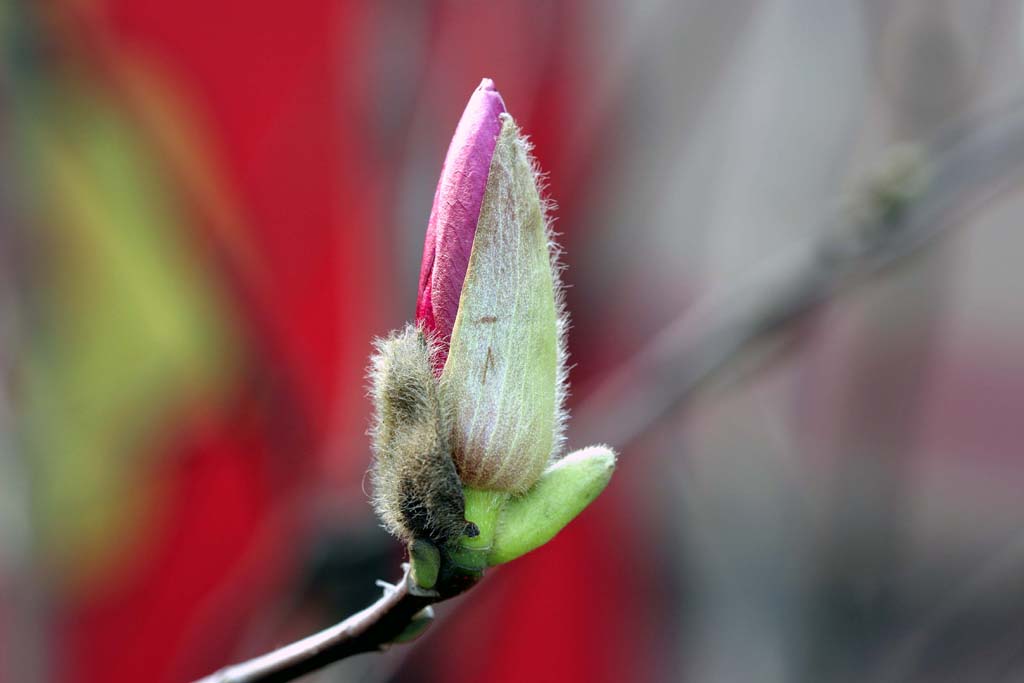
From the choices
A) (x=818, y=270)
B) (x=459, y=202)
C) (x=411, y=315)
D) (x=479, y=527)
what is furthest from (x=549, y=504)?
(x=411, y=315)

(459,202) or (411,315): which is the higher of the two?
(411,315)

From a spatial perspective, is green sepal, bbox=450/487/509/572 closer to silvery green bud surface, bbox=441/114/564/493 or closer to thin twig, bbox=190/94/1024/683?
silvery green bud surface, bbox=441/114/564/493

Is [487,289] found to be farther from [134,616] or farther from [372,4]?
[134,616]

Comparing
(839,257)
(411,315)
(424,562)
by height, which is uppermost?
(411,315)

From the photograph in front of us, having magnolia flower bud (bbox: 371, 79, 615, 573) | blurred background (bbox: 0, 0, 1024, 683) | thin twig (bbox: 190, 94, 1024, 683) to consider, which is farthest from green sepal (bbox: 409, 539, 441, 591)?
thin twig (bbox: 190, 94, 1024, 683)

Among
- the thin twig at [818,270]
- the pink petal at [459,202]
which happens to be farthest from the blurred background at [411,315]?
the pink petal at [459,202]

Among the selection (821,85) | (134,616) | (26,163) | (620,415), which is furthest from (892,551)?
(134,616)

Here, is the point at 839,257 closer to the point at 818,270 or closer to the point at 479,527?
the point at 818,270
